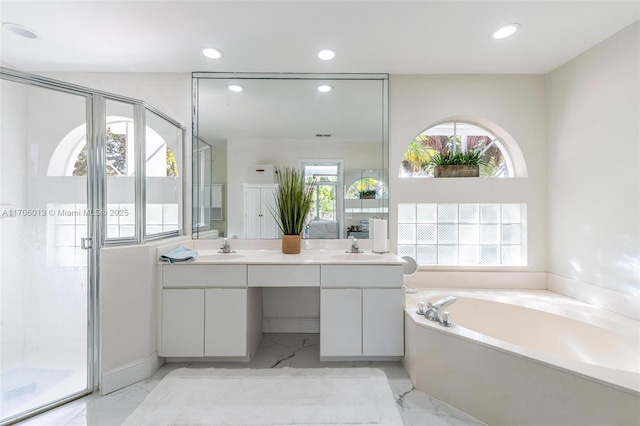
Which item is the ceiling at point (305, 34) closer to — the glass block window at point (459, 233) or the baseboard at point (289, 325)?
the glass block window at point (459, 233)

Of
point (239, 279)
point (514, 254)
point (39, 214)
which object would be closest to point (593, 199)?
point (514, 254)

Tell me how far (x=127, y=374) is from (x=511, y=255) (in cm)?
338

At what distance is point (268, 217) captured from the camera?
2559 mm

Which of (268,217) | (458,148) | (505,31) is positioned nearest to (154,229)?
(268,217)

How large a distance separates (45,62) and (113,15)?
44.6 inches

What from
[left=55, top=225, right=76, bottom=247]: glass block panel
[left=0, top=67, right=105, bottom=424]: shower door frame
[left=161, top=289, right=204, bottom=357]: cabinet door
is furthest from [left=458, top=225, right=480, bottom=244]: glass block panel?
[left=55, top=225, right=76, bottom=247]: glass block panel

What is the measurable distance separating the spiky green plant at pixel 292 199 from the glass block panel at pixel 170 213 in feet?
2.89

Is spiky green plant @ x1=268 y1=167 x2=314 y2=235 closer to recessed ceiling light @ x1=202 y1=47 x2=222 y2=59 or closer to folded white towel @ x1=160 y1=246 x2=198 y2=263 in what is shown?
folded white towel @ x1=160 y1=246 x2=198 y2=263

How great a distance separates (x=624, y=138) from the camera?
6.17 ft

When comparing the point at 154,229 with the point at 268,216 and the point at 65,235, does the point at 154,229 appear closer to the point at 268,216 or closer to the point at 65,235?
the point at 65,235

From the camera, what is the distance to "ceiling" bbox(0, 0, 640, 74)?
5.56ft

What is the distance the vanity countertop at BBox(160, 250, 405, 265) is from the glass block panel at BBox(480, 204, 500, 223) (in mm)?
1136

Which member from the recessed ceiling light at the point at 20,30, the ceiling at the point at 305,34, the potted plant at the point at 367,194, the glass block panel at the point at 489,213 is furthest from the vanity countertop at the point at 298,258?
the recessed ceiling light at the point at 20,30

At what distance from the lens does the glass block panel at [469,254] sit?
107 inches
